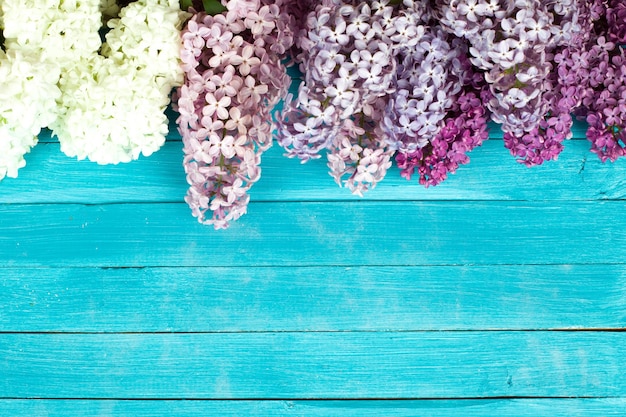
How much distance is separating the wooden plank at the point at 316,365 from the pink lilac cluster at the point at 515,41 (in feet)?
1.84

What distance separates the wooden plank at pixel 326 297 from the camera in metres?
1.37

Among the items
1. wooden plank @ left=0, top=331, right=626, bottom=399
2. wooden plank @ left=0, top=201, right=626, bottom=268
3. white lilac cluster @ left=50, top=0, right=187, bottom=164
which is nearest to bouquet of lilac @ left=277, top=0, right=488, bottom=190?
wooden plank @ left=0, top=201, right=626, bottom=268

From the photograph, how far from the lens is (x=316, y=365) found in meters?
1.38

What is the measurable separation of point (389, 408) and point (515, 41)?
0.87 m

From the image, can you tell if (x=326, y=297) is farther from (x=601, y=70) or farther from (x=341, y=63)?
(x=601, y=70)

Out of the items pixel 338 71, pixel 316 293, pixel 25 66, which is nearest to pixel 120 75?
pixel 25 66

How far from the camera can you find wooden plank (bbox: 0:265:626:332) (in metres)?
1.37

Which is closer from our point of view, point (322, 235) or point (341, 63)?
point (341, 63)

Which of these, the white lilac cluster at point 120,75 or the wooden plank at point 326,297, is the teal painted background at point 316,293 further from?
the white lilac cluster at point 120,75

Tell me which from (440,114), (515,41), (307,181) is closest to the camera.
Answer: (515,41)

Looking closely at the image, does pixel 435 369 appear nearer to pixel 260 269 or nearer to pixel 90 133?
pixel 260 269

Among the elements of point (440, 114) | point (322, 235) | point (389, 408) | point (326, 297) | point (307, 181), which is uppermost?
point (440, 114)

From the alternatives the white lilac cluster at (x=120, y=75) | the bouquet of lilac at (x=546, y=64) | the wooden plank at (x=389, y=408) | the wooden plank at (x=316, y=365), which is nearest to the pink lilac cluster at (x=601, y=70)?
the bouquet of lilac at (x=546, y=64)

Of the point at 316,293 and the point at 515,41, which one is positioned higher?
the point at 515,41
